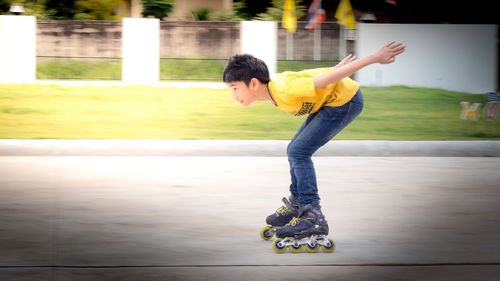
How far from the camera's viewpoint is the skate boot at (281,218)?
22.6 ft

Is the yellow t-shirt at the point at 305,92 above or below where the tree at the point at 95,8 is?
below

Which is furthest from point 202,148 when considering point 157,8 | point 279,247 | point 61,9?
point 61,9

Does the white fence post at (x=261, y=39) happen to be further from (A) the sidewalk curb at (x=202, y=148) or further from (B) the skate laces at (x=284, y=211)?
(B) the skate laces at (x=284, y=211)

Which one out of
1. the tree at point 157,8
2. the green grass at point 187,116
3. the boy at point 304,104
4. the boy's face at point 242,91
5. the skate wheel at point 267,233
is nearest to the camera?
the boy at point 304,104

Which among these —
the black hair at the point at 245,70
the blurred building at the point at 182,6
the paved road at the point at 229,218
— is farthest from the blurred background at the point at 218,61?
the black hair at the point at 245,70

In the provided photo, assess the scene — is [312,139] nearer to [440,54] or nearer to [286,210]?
[286,210]

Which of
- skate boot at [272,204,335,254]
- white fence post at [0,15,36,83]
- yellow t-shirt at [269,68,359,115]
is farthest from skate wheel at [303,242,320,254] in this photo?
white fence post at [0,15,36,83]

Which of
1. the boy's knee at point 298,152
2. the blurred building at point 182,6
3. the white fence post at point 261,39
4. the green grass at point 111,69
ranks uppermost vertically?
the blurred building at point 182,6

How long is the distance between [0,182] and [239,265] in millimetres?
4049

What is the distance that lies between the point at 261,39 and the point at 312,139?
14039 millimetres

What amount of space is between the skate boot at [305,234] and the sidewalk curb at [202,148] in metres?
4.97

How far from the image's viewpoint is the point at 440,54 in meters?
21.0

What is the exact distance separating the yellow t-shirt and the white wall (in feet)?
46.1

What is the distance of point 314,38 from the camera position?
20.7m
